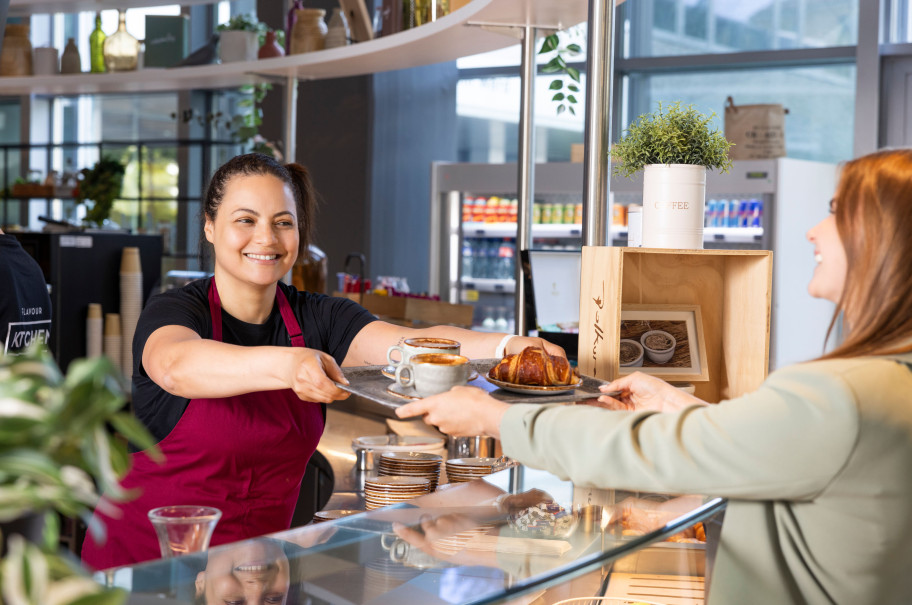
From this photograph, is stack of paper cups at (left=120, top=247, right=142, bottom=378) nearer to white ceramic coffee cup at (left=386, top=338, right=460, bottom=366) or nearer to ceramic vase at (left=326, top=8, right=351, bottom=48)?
ceramic vase at (left=326, top=8, right=351, bottom=48)

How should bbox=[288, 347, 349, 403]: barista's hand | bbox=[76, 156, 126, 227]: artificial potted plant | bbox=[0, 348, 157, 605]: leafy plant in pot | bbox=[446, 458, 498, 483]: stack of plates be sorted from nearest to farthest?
bbox=[0, 348, 157, 605]: leafy plant in pot, bbox=[288, 347, 349, 403]: barista's hand, bbox=[446, 458, 498, 483]: stack of plates, bbox=[76, 156, 126, 227]: artificial potted plant

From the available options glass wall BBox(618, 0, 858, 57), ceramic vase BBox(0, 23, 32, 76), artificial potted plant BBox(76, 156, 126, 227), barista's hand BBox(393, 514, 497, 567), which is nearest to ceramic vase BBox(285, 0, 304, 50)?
ceramic vase BBox(0, 23, 32, 76)

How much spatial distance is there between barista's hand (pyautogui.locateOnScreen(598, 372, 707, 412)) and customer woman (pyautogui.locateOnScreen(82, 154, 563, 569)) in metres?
0.25

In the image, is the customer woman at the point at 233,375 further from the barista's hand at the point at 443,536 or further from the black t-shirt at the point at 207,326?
the barista's hand at the point at 443,536

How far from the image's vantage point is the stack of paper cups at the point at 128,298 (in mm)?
5215

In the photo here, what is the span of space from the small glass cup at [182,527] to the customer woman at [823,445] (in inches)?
18.8

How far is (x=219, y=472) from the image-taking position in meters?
2.04

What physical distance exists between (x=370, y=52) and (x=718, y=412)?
11.1 feet

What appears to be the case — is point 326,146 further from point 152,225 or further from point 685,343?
point 685,343

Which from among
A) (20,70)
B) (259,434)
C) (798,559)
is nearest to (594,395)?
(798,559)

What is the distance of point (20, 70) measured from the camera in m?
6.06

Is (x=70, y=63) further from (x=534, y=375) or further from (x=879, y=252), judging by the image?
(x=879, y=252)

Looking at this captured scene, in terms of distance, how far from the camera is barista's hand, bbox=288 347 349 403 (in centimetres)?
173

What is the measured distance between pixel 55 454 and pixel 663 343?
1774mm
